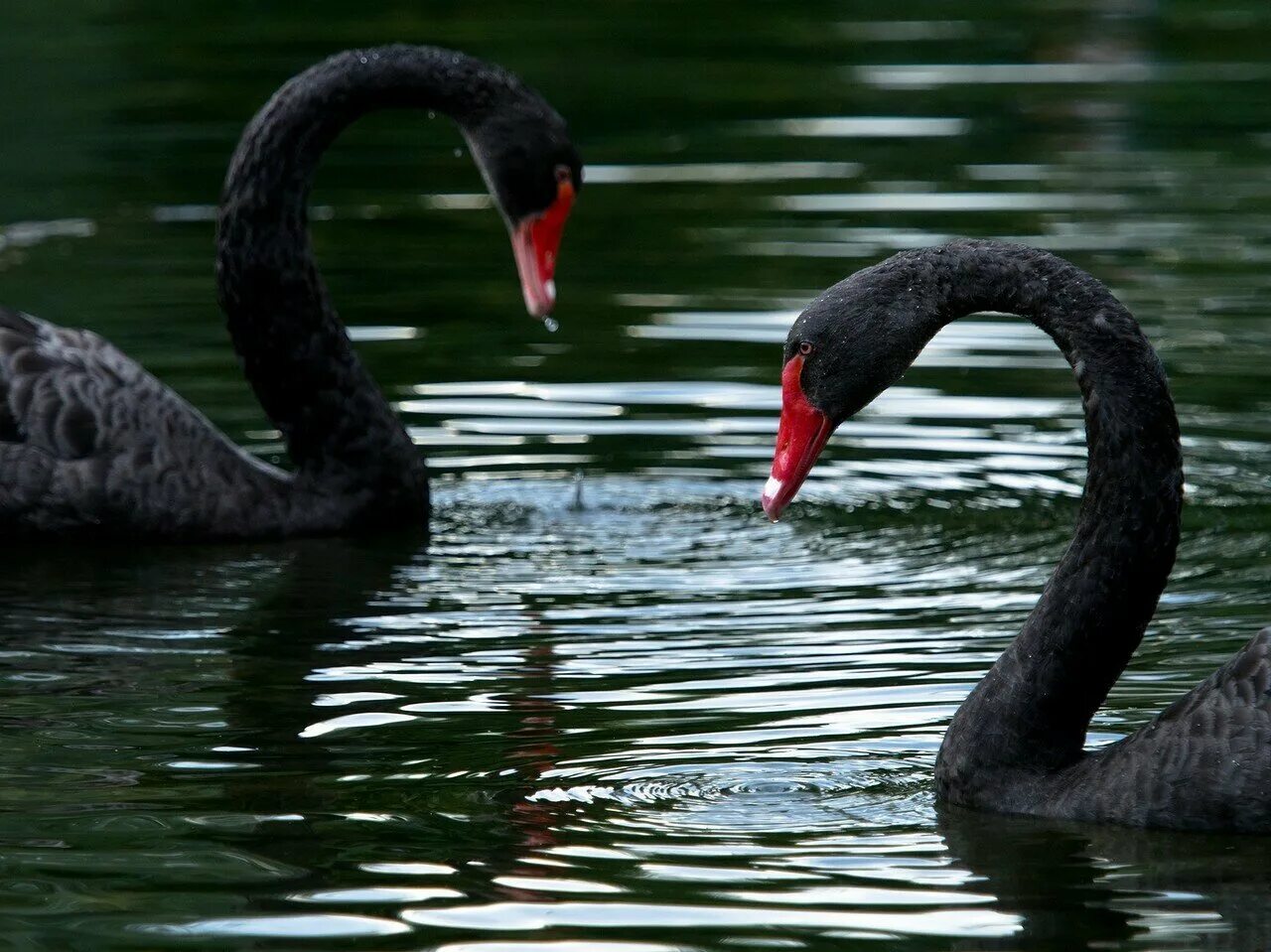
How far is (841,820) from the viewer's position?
5.36 m

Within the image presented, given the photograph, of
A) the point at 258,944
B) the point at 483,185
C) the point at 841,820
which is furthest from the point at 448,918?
the point at 483,185

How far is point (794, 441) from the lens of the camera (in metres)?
5.45

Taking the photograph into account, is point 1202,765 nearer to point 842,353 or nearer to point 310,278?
Result: point 842,353

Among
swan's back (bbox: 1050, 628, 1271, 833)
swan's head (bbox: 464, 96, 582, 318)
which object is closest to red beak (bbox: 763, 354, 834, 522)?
swan's back (bbox: 1050, 628, 1271, 833)

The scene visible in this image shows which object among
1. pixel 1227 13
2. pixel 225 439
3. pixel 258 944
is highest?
pixel 1227 13

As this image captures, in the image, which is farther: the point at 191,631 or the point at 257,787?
the point at 191,631

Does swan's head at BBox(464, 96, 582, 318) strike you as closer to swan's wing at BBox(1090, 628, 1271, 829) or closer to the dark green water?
the dark green water

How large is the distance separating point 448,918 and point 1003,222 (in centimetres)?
866

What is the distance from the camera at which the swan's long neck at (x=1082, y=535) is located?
206 inches

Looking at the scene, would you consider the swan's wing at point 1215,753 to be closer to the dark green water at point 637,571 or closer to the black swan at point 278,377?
the dark green water at point 637,571

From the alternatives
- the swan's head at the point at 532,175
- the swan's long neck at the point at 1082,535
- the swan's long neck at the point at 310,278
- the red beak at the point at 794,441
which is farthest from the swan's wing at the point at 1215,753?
the swan's head at the point at 532,175

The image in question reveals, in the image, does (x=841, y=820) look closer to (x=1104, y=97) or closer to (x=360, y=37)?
(x=1104, y=97)

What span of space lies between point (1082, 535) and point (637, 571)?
264 cm

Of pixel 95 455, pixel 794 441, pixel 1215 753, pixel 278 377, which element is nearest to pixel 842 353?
pixel 794 441
